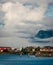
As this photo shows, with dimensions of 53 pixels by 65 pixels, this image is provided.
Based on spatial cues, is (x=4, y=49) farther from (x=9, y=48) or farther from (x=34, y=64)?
(x=34, y=64)

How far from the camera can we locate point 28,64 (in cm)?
1241

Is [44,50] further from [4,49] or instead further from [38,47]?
[4,49]

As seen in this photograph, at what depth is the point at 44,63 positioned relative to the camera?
1347cm

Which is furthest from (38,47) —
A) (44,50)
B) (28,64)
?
(28,64)

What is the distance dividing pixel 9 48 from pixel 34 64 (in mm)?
4813

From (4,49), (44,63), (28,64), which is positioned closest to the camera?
(4,49)

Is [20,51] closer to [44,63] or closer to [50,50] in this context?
[50,50]

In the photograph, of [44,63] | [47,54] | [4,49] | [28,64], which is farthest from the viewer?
[44,63]

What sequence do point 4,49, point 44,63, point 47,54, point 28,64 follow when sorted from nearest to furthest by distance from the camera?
point 4,49
point 47,54
point 28,64
point 44,63

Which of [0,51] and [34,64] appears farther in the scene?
[34,64]

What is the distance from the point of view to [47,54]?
8797 millimetres

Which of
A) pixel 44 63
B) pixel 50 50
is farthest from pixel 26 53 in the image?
pixel 44 63

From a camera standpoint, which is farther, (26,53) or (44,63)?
(44,63)

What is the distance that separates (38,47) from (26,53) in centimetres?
52
